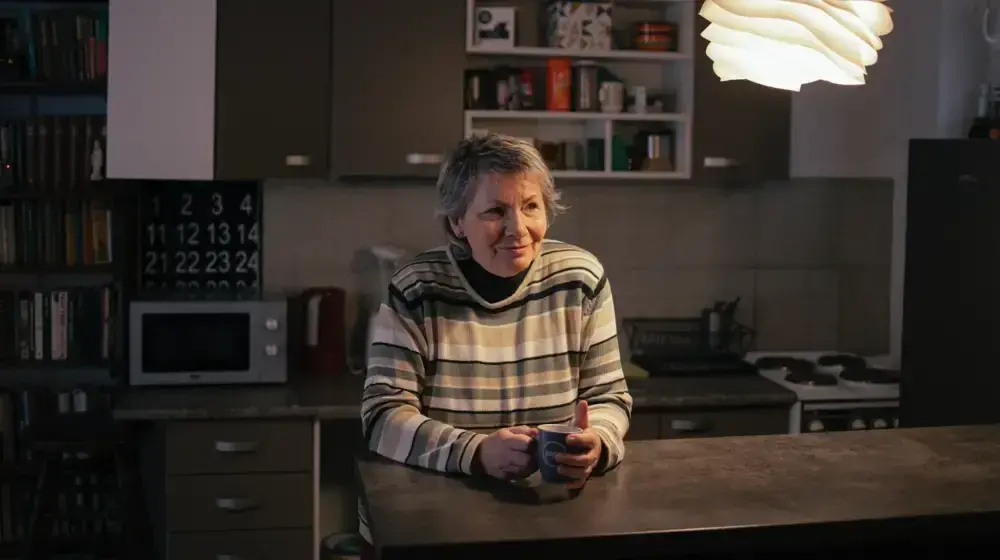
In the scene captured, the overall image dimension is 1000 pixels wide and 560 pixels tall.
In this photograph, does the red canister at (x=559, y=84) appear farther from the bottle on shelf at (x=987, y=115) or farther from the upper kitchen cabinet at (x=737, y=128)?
the bottle on shelf at (x=987, y=115)

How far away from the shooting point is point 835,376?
3627mm

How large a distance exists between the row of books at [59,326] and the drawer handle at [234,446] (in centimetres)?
68

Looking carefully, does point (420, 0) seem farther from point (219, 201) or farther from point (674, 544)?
point (674, 544)

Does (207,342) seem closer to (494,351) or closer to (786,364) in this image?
(494,351)

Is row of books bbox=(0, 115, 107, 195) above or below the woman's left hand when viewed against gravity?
Answer: above

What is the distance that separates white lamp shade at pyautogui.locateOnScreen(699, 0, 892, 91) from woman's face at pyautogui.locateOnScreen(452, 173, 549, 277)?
423 mm

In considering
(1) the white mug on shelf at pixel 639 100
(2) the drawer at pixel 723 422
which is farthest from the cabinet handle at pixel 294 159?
(2) the drawer at pixel 723 422

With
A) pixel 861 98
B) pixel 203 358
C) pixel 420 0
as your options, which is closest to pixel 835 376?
pixel 861 98

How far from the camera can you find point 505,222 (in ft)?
6.37

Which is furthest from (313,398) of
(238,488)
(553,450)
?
(553,450)

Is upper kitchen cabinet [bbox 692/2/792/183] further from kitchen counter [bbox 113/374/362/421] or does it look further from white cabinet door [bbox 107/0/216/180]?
white cabinet door [bbox 107/0/216/180]

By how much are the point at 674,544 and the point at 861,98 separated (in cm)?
264

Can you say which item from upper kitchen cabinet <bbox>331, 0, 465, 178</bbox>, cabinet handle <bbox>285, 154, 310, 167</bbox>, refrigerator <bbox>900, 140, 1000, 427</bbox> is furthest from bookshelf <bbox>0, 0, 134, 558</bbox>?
refrigerator <bbox>900, 140, 1000, 427</bbox>

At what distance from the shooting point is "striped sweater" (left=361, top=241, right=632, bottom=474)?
6.25 ft
